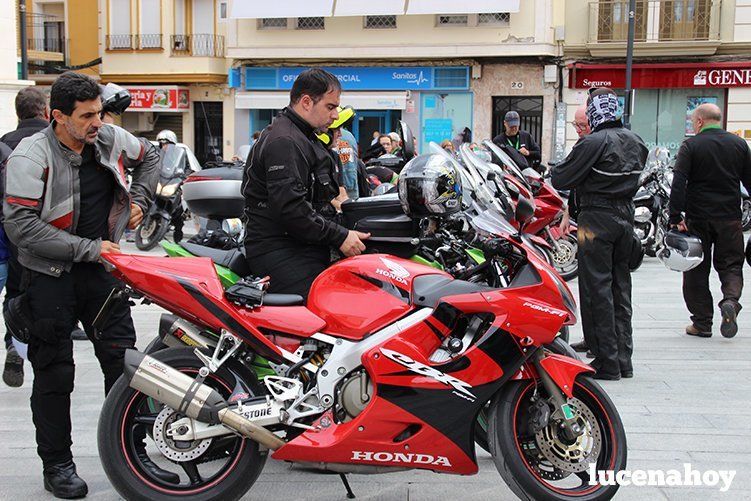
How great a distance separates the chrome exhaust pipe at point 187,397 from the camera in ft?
13.3

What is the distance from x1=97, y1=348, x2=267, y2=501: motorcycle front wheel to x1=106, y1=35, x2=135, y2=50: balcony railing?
28.1 meters

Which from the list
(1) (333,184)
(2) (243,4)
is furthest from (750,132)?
(1) (333,184)

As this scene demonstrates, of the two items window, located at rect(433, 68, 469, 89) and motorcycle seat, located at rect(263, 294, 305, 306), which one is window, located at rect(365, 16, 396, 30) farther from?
motorcycle seat, located at rect(263, 294, 305, 306)

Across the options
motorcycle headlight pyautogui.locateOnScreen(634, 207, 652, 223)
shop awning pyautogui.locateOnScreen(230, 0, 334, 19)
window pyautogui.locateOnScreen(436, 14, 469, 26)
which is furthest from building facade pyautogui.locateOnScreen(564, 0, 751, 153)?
motorcycle headlight pyautogui.locateOnScreen(634, 207, 652, 223)

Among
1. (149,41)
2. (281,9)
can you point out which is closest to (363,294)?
(281,9)

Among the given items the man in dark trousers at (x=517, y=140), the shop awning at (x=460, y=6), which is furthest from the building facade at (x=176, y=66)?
the man in dark trousers at (x=517, y=140)

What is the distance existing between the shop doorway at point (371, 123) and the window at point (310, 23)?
2766 mm

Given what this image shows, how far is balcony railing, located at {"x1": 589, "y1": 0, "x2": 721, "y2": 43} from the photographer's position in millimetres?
25094

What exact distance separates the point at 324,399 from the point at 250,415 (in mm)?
316

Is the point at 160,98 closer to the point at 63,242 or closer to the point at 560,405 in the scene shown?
the point at 63,242

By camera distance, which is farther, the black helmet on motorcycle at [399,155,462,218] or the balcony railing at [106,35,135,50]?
the balcony railing at [106,35,135,50]

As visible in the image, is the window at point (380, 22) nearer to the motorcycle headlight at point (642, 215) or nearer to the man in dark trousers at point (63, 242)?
the motorcycle headlight at point (642, 215)

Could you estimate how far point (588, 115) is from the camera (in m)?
7.00

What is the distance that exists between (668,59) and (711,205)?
60.7ft
